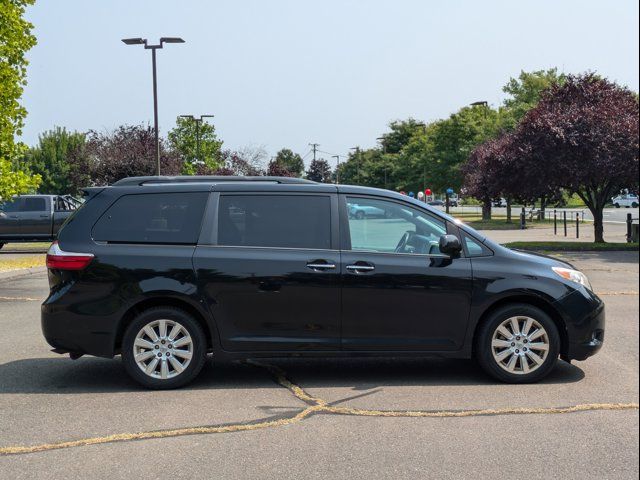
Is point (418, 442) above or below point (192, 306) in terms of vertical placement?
below

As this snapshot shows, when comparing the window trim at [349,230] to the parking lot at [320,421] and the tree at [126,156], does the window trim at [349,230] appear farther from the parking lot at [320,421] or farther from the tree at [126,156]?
the tree at [126,156]

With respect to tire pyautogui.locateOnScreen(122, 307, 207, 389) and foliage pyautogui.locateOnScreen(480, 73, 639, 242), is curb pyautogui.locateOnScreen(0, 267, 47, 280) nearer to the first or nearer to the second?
tire pyautogui.locateOnScreen(122, 307, 207, 389)

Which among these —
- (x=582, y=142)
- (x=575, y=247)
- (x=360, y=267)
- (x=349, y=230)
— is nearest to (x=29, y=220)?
(x=575, y=247)

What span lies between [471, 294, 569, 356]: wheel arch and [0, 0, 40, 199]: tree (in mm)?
12864

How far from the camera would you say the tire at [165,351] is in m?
6.27

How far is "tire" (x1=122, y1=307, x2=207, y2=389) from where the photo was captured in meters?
6.27

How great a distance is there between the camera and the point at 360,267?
631 cm

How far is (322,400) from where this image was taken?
19.4 ft

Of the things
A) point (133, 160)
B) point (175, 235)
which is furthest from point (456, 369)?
point (133, 160)

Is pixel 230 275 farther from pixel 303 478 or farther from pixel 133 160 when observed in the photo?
pixel 133 160

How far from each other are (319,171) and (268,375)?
110742mm

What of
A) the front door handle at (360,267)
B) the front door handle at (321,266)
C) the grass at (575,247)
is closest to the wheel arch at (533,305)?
the front door handle at (360,267)

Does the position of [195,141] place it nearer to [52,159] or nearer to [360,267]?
[52,159]

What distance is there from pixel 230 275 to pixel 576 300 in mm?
2941
